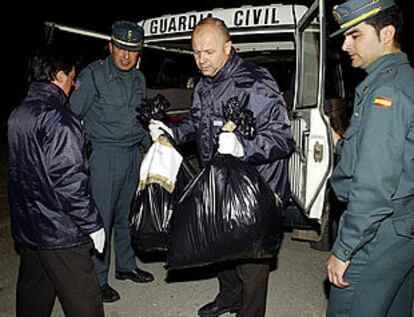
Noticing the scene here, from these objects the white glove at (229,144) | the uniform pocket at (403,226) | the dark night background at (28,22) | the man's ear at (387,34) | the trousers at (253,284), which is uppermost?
the dark night background at (28,22)

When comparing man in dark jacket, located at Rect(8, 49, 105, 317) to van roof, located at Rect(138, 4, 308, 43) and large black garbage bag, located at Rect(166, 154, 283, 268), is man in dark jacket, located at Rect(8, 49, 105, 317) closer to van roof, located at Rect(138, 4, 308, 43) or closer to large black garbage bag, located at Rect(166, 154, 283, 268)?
large black garbage bag, located at Rect(166, 154, 283, 268)

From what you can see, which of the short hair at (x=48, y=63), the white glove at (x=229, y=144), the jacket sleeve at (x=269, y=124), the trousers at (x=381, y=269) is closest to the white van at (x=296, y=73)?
the jacket sleeve at (x=269, y=124)

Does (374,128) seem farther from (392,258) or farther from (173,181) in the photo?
(173,181)

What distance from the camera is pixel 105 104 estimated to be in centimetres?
366

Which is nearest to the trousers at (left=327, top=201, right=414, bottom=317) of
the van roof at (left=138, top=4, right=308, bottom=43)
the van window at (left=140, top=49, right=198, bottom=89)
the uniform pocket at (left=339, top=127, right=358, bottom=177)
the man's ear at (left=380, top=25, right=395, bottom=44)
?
the uniform pocket at (left=339, top=127, right=358, bottom=177)

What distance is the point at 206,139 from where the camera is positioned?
10.2ft

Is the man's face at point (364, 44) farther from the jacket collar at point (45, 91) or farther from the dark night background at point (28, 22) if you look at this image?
the dark night background at point (28, 22)

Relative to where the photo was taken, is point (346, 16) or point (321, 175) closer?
point (346, 16)

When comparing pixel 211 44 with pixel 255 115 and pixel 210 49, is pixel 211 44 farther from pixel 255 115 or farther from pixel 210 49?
pixel 255 115

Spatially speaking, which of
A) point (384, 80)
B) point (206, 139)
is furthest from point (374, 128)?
point (206, 139)

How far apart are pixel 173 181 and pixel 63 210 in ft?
2.54

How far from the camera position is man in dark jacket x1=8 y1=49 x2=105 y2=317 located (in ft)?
8.02

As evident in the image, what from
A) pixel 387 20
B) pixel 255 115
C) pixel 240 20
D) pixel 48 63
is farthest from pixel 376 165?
pixel 240 20

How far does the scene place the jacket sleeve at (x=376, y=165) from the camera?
1.94m
